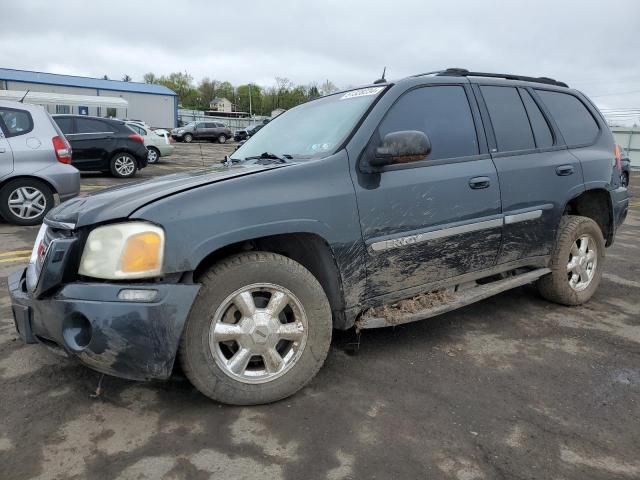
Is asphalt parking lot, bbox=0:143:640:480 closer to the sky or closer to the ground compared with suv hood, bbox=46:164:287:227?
closer to the ground

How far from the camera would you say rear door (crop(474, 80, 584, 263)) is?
3604 millimetres

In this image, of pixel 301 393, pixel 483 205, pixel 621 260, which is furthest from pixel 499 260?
pixel 621 260

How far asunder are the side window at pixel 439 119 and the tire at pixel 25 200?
5.84 m

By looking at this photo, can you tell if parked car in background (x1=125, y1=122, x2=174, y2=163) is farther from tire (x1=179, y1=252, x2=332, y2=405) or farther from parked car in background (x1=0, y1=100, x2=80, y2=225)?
tire (x1=179, y1=252, x2=332, y2=405)

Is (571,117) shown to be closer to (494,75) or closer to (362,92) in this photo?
(494,75)

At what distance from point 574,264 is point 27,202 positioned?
677cm

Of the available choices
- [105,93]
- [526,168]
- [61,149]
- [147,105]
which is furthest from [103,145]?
[147,105]

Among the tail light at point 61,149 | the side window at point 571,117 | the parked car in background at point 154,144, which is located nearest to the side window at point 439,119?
the side window at point 571,117

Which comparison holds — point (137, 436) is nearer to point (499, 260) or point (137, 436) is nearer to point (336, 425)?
point (336, 425)

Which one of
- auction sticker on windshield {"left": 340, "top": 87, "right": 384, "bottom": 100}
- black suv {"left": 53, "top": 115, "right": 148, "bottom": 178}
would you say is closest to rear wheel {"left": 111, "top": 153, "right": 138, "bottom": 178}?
black suv {"left": 53, "top": 115, "right": 148, "bottom": 178}

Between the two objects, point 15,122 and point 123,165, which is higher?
point 15,122

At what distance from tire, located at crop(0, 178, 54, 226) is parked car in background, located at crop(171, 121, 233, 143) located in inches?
1281

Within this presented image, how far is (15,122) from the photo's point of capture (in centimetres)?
695

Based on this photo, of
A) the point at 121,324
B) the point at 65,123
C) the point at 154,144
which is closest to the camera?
the point at 121,324
